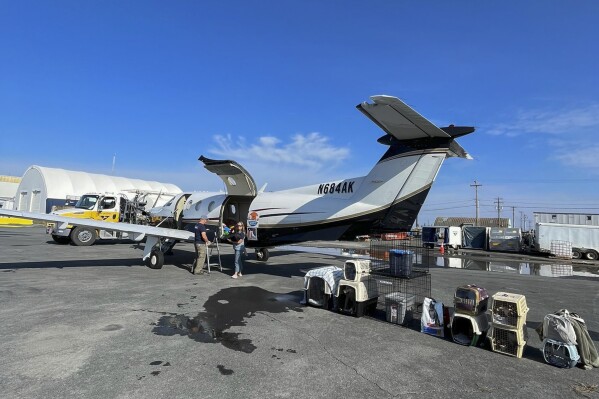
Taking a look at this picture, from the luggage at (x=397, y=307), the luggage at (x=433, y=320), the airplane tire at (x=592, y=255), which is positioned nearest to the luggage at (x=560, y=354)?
the luggage at (x=433, y=320)

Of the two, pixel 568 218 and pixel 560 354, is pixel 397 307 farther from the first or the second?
pixel 568 218

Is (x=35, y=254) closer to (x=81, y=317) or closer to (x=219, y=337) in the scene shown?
(x=81, y=317)

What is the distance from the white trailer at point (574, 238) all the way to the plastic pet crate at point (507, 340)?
31.2m

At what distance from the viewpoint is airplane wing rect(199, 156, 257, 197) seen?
1159 centimetres

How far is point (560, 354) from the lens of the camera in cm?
473

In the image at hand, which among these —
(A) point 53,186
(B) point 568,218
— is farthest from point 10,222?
(B) point 568,218

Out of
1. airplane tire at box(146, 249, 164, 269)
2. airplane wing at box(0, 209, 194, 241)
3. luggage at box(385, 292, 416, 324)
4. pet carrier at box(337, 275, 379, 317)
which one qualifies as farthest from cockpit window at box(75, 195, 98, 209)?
luggage at box(385, 292, 416, 324)

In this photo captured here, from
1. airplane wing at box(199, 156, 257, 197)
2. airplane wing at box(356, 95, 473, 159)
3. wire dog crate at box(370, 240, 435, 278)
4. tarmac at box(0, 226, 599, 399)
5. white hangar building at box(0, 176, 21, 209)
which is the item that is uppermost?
white hangar building at box(0, 176, 21, 209)

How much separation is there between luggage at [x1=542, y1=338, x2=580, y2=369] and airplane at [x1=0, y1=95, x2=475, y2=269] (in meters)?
4.91

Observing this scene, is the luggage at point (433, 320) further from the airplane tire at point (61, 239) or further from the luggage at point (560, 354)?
the airplane tire at point (61, 239)

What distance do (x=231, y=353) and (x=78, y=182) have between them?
59585mm

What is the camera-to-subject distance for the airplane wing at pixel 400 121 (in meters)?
7.63

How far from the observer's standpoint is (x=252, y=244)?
42.2ft

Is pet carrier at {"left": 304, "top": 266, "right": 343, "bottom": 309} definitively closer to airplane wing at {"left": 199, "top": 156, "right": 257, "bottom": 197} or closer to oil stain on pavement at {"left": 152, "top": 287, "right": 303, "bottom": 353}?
oil stain on pavement at {"left": 152, "top": 287, "right": 303, "bottom": 353}
